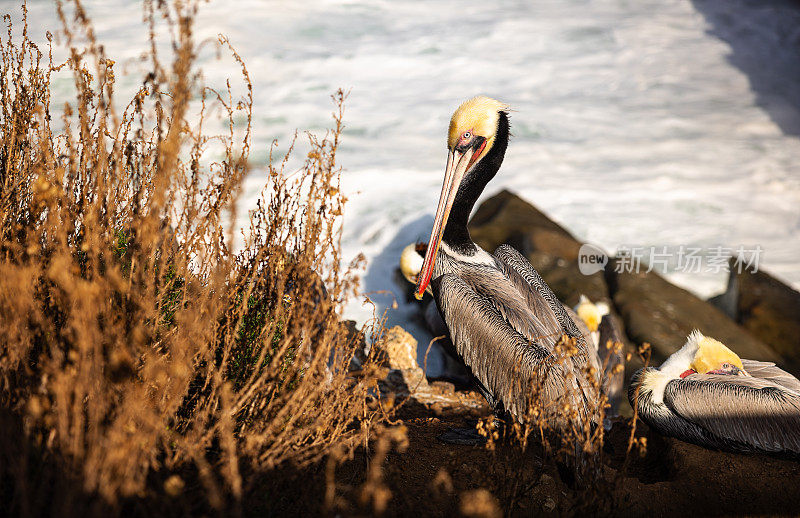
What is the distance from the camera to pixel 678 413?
3217 millimetres

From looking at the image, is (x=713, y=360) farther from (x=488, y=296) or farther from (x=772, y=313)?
(x=772, y=313)

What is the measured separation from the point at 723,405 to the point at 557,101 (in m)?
14.5

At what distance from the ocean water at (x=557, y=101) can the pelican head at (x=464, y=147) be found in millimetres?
4014

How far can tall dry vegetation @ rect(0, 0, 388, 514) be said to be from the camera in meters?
1.59

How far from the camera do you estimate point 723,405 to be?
3.09 m

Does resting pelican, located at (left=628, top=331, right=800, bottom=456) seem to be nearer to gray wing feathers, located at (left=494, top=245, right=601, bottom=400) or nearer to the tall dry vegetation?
gray wing feathers, located at (left=494, top=245, right=601, bottom=400)

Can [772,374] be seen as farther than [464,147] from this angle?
No

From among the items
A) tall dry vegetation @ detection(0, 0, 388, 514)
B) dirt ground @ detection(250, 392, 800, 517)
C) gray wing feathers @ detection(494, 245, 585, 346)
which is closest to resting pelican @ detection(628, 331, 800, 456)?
dirt ground @ detection(250, 392, 800, 517)

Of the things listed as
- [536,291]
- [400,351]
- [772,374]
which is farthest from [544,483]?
[400,351]

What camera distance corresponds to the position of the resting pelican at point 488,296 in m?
3.12

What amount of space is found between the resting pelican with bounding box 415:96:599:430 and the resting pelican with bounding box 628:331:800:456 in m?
0.35

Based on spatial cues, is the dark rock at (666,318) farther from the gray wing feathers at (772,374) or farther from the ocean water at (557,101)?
the ocean water at (557,101)

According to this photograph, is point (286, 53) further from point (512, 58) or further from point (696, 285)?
point (696, 285)

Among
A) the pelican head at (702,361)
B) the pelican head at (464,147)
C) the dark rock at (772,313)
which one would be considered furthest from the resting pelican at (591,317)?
the dark rock at (772,313)
